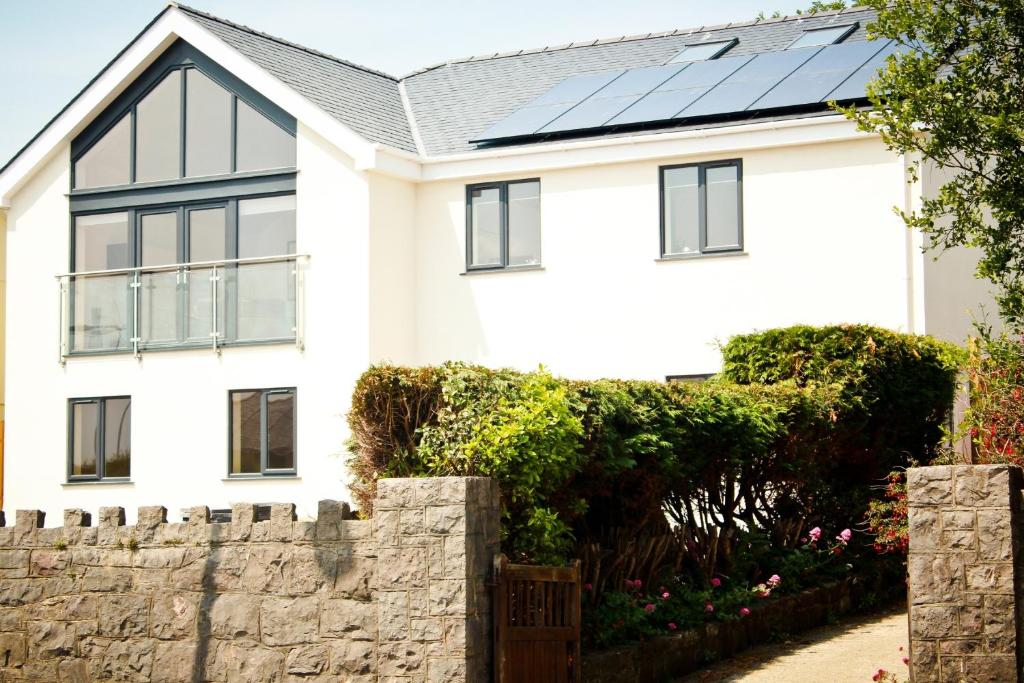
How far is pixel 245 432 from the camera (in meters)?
23.0

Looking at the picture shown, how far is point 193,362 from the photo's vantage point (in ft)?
76.1

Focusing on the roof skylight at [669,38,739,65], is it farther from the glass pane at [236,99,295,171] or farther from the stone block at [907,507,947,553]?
the stone block at [907,507,947,553]

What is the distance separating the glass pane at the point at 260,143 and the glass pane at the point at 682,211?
628 centimetres

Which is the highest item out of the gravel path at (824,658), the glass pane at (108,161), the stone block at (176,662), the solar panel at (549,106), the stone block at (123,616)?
the solar panel at (549,106)

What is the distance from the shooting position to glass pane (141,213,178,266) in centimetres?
2408

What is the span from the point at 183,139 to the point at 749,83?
954 cm

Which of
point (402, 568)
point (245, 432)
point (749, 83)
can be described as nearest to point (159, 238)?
point (245, 432)

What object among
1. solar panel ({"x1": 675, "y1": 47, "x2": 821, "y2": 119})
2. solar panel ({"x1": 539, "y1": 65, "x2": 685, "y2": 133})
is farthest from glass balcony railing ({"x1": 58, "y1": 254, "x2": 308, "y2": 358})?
solar panel ({"x1": 675, "y1": 47, "x2": 821, "y2": 119})

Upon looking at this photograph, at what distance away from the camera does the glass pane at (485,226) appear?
2303 cm

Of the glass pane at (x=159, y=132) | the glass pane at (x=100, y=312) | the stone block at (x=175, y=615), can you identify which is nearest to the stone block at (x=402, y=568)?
the stone block at (x=175, y=615)

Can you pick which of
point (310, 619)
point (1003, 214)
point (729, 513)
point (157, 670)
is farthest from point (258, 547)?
point (1003, 214)

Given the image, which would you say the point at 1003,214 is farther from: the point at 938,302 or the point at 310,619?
the point at 938,302

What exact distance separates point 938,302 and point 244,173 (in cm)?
1133

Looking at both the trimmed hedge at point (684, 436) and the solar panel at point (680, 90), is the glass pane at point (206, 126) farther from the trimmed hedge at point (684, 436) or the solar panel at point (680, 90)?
the trimmed hedge at point (684, 436)
